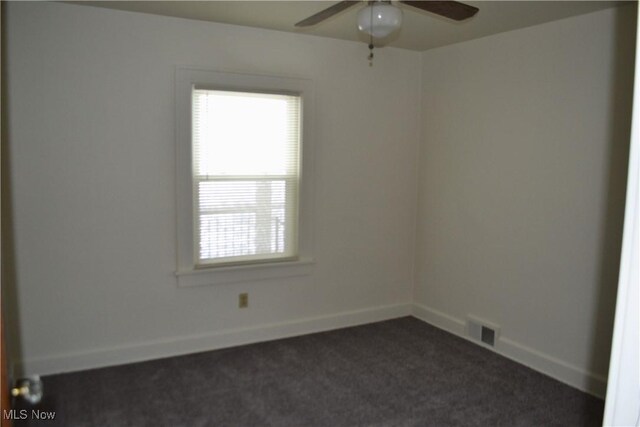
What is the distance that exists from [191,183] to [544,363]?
2.68 metres

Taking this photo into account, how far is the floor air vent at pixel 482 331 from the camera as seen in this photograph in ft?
12.3

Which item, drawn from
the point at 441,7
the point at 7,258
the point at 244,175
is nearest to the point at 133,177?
the point at 244,175

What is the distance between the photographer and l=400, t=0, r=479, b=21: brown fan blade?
2.13 metres

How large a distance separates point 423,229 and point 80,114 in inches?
110

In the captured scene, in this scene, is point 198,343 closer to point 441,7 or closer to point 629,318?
point 441,7

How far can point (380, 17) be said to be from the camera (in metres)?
2.13

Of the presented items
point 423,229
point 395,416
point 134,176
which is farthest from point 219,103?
point 395,416

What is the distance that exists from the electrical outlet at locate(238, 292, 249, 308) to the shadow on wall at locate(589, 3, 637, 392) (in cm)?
233

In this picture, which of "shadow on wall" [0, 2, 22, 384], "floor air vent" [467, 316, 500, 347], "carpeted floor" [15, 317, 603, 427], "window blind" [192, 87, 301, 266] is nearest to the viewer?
"carpeted floor" [15, 317, 603, 427]

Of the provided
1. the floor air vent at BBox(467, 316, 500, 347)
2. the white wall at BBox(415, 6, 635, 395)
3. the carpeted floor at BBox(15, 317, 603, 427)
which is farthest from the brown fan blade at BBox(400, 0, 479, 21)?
the floor air vent at BBox(467, 316, 500, 347)

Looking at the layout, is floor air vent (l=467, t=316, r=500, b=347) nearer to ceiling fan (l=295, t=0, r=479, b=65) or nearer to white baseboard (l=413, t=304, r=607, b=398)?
white baseboard (l=413, t=304, r=607, b=398)

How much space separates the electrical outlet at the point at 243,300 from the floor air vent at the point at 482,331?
5.66 ft

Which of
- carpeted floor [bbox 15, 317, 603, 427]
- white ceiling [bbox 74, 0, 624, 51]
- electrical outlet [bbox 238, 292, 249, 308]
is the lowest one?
carpeted floor [bbox 15, 317, 603, 427]

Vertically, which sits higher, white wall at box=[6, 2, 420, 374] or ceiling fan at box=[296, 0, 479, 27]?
ceiling fan at box=[296, 0, 479, 27]
